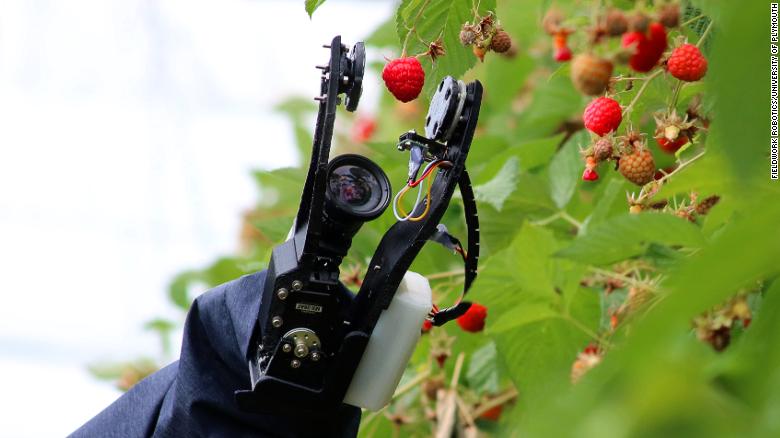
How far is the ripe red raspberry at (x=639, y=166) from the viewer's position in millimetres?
807

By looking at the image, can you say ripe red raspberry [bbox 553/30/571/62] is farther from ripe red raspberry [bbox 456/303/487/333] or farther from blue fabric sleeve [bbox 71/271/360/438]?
blue fabric sleeve [bbox 71/271/360/438]

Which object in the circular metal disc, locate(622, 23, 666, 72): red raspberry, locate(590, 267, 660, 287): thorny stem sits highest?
locate(622, 23, 666, 72): red raspberry

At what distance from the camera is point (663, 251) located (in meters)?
0.81

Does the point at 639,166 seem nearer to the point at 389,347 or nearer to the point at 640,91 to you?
the point at 640,91

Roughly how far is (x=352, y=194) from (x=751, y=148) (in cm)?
48

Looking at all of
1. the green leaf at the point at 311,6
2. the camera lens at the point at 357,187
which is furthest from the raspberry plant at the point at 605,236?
the camera lens at the point at 357,187

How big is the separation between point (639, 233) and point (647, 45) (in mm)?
121

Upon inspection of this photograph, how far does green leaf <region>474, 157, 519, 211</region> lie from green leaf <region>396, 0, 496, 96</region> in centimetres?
31

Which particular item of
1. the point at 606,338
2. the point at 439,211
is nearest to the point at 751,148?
the point at 439,211

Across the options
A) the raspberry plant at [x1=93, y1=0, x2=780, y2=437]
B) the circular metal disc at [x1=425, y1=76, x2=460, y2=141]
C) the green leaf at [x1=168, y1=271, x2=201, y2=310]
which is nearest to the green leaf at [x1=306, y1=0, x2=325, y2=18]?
the raspberry plant at [x1=93, y1=0, x2=780, y2=437]

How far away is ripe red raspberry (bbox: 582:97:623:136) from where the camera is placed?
0.83 metres

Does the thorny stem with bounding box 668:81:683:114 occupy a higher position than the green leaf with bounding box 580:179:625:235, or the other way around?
the thorny stem with bounding box 668:81:683:114

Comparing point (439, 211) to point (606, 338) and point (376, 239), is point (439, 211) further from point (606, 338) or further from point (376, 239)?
point (376, 239)

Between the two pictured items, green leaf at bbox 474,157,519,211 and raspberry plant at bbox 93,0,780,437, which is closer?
raspberry plant at bbox 93,0,780,437
